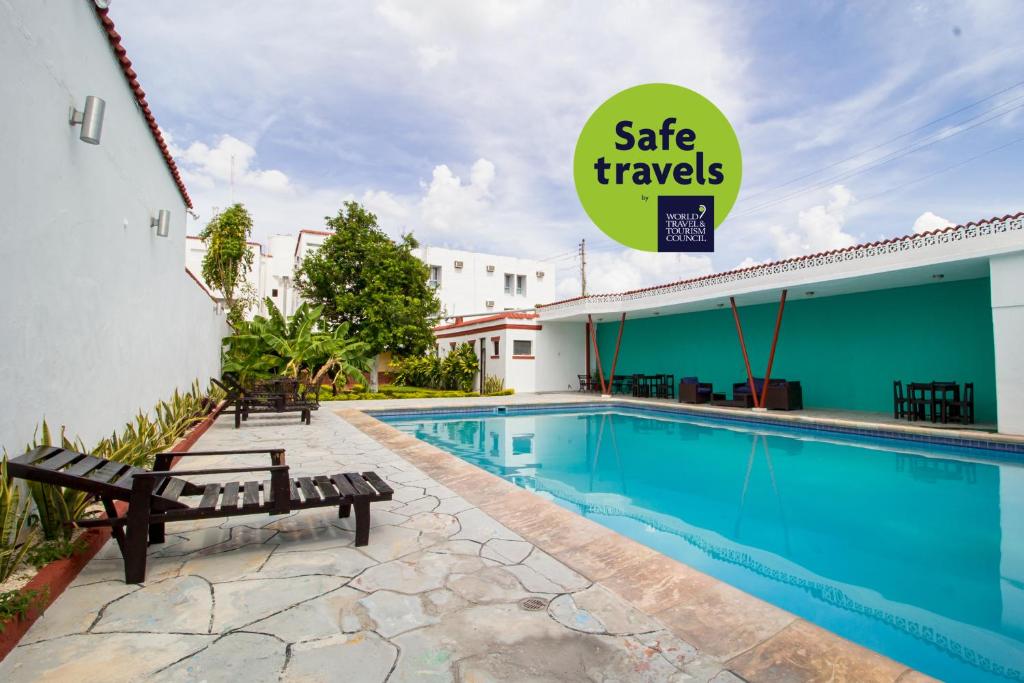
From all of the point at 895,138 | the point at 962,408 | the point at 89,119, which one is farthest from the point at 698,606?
the point at 895,138

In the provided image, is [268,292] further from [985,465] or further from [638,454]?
[985,465]

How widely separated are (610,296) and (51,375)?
16.6m

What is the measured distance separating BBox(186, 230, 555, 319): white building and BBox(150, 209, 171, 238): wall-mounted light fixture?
87.4 ft

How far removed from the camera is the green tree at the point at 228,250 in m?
23.4

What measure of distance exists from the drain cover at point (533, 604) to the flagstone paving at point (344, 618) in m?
0.04

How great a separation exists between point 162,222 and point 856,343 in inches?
620

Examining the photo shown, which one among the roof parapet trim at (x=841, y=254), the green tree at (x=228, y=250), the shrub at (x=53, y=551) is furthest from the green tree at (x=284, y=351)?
the shrub at (x=53, y=551)

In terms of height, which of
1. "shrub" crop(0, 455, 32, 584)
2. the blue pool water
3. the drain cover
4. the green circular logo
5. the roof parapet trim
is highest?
the green circular logo

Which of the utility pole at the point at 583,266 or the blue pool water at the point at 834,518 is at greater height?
the utility pole at the point at 583,266

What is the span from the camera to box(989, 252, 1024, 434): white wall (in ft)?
30.2

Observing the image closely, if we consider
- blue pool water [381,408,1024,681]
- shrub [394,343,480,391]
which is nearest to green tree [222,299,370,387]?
shrub [394,343,480,391]

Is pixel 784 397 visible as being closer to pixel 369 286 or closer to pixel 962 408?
pixel 962 408

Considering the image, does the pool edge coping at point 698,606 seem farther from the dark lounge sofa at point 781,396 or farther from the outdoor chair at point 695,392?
the outdoor chair at point 695,392

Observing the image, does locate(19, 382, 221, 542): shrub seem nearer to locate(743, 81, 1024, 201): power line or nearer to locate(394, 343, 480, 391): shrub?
locate(394, 343, 480, 391): shrub
